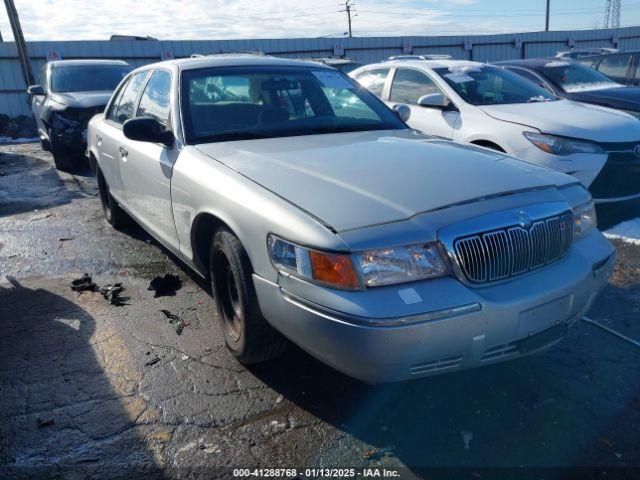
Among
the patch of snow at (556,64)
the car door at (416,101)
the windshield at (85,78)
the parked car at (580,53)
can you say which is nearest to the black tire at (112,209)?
the car door at (416,101)

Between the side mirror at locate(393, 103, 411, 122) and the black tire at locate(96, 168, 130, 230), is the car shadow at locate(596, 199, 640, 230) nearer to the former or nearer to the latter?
the side mirror at locate(393, 103, 411, 122)

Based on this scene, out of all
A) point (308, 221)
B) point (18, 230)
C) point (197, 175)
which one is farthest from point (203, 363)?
point (18, 230)

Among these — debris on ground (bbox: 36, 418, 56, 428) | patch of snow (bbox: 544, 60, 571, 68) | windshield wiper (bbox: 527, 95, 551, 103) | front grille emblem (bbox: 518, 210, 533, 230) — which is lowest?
debris on ground (bbox: 36, 418, 56, 428)

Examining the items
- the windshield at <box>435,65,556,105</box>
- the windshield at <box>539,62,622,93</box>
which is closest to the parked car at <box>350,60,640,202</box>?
the windshield at <box>435,65,556,105</box>

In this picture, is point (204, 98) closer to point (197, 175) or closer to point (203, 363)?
point (197, 175)

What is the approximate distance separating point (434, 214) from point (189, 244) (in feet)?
5.39

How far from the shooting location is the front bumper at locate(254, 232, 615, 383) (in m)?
2.11

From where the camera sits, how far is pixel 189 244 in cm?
333

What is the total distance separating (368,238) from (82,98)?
27.5 ft

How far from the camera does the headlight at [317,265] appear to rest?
A: 7.17ft

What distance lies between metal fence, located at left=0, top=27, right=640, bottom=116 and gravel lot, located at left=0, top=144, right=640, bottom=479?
15155 millimetres

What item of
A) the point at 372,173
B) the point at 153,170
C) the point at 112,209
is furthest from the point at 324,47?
the point at 372,173

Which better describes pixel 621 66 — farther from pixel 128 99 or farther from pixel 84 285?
pixel 84 285

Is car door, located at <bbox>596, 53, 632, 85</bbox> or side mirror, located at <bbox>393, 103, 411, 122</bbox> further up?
side mirror, located at <bbox>393, 103, 411, 122</bbox>
